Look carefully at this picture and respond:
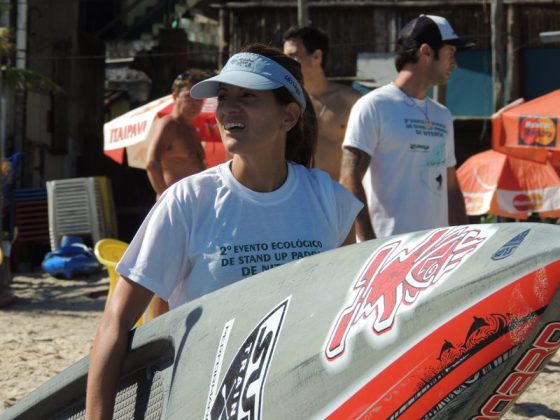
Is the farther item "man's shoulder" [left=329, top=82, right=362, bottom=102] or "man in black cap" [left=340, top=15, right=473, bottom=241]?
"man's shoulder" [left=329, top=82, right=362, bottom=102]

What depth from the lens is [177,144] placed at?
24.0 ft

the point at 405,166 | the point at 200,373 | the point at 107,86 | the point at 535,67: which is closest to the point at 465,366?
the point at 200,373

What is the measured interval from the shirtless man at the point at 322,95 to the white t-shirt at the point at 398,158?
783mm

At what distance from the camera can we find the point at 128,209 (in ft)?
68.1

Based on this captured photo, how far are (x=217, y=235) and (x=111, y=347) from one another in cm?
39

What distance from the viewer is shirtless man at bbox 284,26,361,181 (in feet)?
18.7

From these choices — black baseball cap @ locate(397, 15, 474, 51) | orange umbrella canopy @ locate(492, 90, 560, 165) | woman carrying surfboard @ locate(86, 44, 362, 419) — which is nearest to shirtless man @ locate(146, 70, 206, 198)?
black baseball cap @ locate(397, 15, 474, 51)

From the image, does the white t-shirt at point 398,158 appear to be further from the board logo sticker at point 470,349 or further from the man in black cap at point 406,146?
the board logo sticker at point 470,349

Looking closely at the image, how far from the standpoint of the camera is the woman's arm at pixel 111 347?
2631 millimetres

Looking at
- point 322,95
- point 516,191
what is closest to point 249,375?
point 322,95

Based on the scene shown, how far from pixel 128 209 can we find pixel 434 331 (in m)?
18.9

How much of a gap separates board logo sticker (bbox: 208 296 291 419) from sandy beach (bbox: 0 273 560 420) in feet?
9.73

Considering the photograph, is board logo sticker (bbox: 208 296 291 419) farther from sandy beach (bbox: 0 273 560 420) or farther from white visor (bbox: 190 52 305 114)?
sandy beach (bbox: 0 273 560 420)

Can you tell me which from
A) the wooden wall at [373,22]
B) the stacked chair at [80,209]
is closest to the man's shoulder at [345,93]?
the stacked chair at [80,209]
